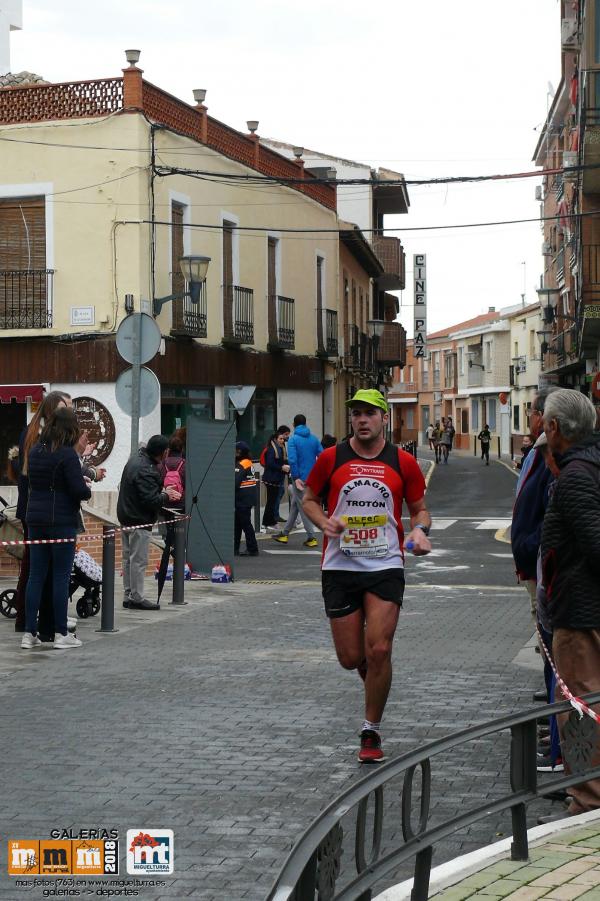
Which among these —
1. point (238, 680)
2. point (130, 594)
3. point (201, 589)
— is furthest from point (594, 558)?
point (201, 589)

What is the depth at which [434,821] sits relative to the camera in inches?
221

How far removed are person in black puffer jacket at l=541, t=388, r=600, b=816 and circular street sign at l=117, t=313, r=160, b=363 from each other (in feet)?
33.4

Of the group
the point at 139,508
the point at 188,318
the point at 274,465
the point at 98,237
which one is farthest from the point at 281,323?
the point at 139,508

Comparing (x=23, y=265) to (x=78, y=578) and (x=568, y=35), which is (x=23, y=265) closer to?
(x=78, y=578)

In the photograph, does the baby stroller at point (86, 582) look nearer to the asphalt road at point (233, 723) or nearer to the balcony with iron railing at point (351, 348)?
the asphalt road at point (233, 723)

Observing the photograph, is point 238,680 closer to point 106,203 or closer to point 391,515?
point 391,515

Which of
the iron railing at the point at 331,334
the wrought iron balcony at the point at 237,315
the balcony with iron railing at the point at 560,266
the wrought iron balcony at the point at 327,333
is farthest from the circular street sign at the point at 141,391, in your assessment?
the balcony with iron railing at the point at 560,266

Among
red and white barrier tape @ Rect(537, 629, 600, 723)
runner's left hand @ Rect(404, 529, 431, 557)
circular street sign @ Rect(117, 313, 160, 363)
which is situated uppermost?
circular street sign @ Rect(117, 313, 160, 363)

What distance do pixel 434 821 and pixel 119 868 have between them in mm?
1310

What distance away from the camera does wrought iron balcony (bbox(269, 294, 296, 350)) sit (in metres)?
32.8

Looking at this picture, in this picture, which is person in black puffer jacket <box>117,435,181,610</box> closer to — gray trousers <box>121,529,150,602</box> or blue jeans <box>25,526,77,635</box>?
gray trousers <box>121,529,150,602</box>

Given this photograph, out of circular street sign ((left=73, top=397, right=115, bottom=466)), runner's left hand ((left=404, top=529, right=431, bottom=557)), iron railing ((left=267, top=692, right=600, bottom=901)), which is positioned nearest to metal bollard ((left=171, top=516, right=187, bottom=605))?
runner's left hand ((left=404, top=529, right=431, bottom=557))

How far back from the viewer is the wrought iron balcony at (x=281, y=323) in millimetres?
32750

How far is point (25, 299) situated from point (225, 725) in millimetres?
18934
